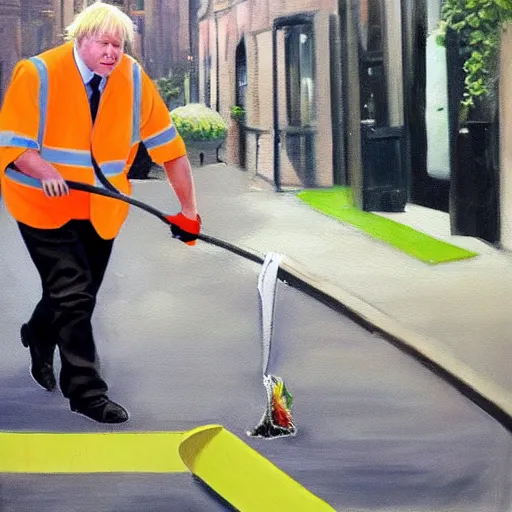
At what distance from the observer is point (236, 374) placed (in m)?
2.67

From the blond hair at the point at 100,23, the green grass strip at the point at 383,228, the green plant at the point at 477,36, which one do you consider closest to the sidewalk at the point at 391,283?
the green grass strip at the point at 383,228

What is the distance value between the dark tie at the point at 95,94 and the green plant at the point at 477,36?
0.94m

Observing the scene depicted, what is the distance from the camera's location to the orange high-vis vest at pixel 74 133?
2.51 m

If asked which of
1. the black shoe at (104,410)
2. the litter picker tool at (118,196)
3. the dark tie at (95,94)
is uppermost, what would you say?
the dark tie at (95,94)

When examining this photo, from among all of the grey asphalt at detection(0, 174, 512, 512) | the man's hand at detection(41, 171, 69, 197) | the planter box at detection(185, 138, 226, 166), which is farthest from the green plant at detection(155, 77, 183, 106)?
the man's hand at detection(41, 171, 69, 197)

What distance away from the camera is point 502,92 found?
290 centimetres

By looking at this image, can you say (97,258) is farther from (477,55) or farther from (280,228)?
(477,55)

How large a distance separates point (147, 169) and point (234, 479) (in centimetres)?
81

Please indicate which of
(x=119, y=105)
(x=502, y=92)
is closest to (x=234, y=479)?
(x=119, y=105)

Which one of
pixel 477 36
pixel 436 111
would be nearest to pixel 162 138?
pixel 436 111

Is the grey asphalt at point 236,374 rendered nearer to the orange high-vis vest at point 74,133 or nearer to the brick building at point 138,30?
the orange high-vis vest at point 74,133

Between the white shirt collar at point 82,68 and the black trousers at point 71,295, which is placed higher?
the white shirt collar at point 82,68

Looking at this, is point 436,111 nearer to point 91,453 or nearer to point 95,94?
point 95,94

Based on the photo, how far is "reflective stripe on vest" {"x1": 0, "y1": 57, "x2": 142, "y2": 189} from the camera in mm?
2510
